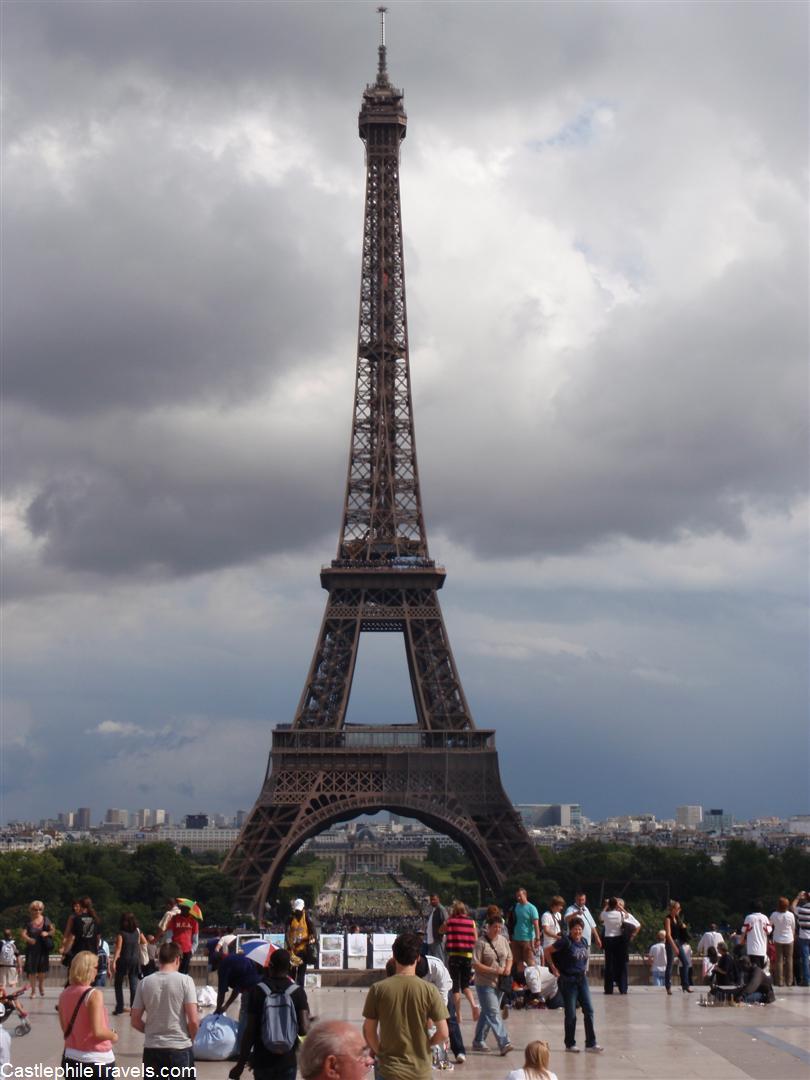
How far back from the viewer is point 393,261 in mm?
78188

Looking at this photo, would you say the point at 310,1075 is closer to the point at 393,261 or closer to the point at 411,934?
the point at 411,934

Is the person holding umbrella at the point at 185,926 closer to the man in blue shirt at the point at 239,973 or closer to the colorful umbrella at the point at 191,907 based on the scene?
the colorful umbrella at the point at 191,907

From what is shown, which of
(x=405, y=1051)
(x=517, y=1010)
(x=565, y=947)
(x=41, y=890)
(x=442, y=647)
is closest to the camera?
(x=405, y=1051)

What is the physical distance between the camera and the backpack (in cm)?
1156

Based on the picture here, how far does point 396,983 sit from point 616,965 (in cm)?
1386

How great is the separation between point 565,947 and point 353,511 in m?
59.3

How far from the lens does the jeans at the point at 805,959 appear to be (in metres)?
24.8

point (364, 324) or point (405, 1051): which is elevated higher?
point (364, 324)

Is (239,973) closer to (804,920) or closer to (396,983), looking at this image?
(396,983)

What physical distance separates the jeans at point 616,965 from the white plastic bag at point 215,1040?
9.02 m

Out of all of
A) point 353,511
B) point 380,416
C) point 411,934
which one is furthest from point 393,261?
point 411,934

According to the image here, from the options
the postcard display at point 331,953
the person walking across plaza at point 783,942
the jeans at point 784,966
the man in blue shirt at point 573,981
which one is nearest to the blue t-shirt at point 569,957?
the man in blue shirt at point 573,981

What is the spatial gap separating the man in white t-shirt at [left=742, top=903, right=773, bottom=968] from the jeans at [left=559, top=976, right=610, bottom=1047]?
17.7 feet

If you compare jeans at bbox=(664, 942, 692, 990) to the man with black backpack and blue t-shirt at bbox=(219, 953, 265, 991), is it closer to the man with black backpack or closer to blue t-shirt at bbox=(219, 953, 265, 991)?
blue t-shirt at bbox=(219, 953, 265, 991)
